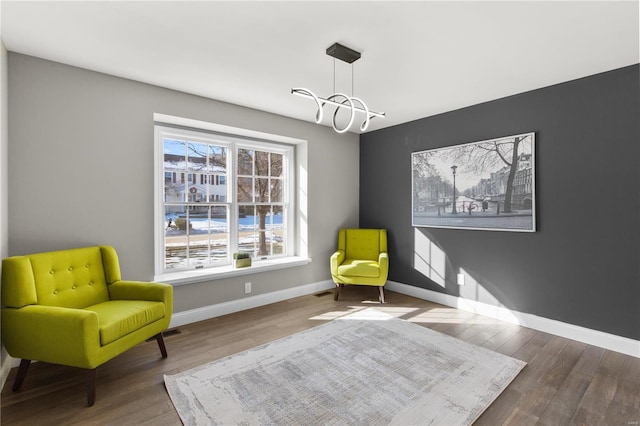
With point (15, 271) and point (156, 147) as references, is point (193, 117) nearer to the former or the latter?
point (156, 147)

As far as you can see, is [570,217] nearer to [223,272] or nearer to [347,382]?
[347,382]

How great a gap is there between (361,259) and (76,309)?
343cm

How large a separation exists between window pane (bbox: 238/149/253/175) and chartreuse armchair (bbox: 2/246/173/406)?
1.86 metres

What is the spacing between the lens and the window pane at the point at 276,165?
4508mm

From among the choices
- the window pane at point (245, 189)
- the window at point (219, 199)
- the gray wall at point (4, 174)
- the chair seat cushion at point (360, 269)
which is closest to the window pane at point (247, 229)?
the window at point (219, 199)

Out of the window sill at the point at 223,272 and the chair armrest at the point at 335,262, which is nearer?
the window sill at the point at 223,272

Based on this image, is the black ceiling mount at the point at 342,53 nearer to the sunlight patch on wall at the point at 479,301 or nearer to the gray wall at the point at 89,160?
the gray wall at the point at 89,160

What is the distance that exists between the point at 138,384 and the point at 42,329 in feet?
2.41

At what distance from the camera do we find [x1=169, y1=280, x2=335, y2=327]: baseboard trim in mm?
3386

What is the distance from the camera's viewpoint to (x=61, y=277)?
8.07ft

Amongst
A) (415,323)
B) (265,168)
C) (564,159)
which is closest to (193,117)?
(265,168)

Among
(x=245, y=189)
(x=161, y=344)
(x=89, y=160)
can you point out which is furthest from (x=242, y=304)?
(x=89, y=160)

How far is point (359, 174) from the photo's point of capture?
5270 millimetres

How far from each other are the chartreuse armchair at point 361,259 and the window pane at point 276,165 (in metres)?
1.33
